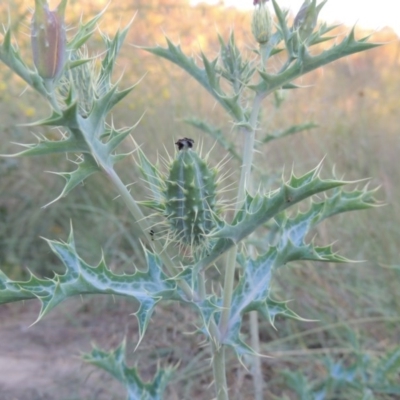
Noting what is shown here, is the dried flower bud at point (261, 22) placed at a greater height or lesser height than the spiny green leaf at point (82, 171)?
greater

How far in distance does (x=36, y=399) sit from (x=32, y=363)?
37cm

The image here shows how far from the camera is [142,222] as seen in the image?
1.12 meters

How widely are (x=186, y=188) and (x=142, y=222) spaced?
131 mm

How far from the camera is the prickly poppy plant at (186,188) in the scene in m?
1.02

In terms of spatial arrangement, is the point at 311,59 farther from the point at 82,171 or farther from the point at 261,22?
the point at 82,171

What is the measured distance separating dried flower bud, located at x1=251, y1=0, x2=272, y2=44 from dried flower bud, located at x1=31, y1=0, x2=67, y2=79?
0.48 m

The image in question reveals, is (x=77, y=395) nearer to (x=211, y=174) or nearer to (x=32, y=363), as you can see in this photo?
(x=32, y=363)

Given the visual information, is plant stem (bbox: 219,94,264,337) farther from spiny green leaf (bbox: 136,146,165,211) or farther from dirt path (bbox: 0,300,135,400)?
dirt path (bbox: 0,300,135,400)

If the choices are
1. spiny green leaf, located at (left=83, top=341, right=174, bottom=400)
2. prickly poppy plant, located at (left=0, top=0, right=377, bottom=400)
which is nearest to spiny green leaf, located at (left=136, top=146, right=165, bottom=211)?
prickly poppy plant, located at (left=0, top=0, right=377, bottom=400)

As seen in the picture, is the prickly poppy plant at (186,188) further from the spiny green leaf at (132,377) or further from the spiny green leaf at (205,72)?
the spiny green leaf at (132,377)

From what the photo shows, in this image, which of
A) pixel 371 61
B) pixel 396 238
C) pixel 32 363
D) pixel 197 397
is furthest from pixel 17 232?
pixel 371 61

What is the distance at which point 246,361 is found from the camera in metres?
2.21

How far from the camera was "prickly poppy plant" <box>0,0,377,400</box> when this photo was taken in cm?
102

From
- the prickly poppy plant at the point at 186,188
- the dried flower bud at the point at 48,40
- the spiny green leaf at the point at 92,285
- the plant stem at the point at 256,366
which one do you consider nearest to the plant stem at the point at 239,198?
the prickly poppy plant at the point at 186,188
